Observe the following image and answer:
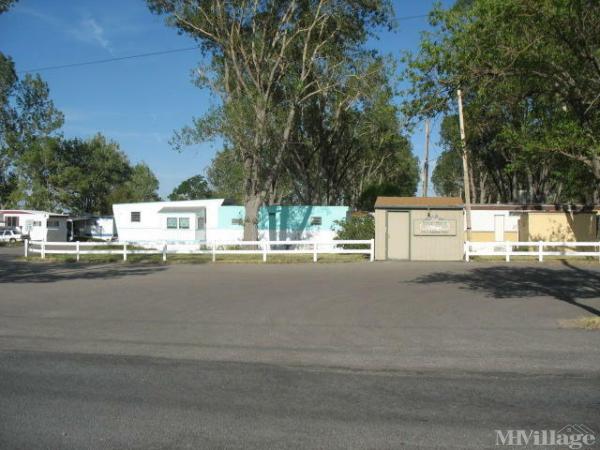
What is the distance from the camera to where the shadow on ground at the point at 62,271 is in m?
19.8

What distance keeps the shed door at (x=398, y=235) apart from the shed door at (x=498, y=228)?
9049 millimetres

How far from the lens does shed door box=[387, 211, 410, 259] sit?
25953mm

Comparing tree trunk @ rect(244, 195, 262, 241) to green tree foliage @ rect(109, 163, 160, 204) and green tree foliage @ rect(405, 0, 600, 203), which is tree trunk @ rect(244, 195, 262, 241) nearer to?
green tree foliage @ rect(405, 0, 600, 203)

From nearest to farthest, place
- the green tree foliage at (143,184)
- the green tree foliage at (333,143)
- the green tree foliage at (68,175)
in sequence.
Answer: the green tree foliage at (333,143) → the green tree foliage at (68,175) → the green tree foliage at (143,184)

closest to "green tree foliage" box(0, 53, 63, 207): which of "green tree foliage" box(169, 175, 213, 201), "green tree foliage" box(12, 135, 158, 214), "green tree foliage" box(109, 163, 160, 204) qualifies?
"green tree foliage" box(12, 135, 158, 214)

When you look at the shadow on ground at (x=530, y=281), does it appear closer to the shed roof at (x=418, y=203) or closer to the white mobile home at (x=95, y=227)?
the shed roof at (x=418, y=203)

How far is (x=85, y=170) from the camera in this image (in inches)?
2527

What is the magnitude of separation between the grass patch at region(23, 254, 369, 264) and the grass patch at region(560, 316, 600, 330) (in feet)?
50.1

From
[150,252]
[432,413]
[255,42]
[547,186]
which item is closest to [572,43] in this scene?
[432,413]

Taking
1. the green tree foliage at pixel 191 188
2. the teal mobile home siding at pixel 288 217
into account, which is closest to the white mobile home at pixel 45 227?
the teal mobile home siding at pixel 288 217

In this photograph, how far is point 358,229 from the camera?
30.4m

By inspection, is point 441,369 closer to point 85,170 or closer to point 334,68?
point 334,68

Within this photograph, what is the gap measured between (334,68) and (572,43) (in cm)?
2343

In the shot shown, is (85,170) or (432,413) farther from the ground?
(85,170)
